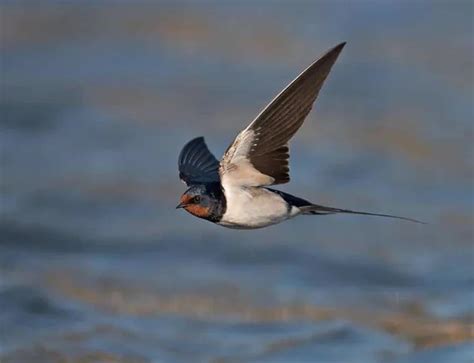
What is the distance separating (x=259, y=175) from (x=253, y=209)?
0.15 meters

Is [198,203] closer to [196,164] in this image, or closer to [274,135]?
[274,135]

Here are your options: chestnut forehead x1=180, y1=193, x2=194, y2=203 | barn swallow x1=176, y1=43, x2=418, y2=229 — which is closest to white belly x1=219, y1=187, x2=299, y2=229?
barn swallow x1=176, y1=43, x2=418, y2=229

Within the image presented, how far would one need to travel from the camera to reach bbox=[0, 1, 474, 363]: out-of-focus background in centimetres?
902

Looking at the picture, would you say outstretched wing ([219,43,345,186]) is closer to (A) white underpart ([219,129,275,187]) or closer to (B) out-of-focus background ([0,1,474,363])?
(A) white underpart ([219,129,275,187])

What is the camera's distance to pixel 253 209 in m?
5.39

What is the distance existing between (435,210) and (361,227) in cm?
57

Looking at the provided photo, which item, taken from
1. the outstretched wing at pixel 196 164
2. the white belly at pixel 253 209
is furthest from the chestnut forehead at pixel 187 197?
the outstretched wing at pixel 196 164

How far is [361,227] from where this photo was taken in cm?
1149

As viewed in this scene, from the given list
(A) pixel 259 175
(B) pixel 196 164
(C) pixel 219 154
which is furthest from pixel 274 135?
(C) pixel 219 154

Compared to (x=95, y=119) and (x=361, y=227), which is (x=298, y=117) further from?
(x=95, y=119)

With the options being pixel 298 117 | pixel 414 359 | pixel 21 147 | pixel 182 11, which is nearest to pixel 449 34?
pixel 182 11

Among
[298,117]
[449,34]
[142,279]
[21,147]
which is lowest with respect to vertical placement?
[298,117]

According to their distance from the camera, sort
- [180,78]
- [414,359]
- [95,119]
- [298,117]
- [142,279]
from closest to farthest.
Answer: [298,117] → [414,359] → [142,279] → [95,119] → [180,78]

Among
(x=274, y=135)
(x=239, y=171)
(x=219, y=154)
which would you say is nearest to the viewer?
(x=274, y=135)
